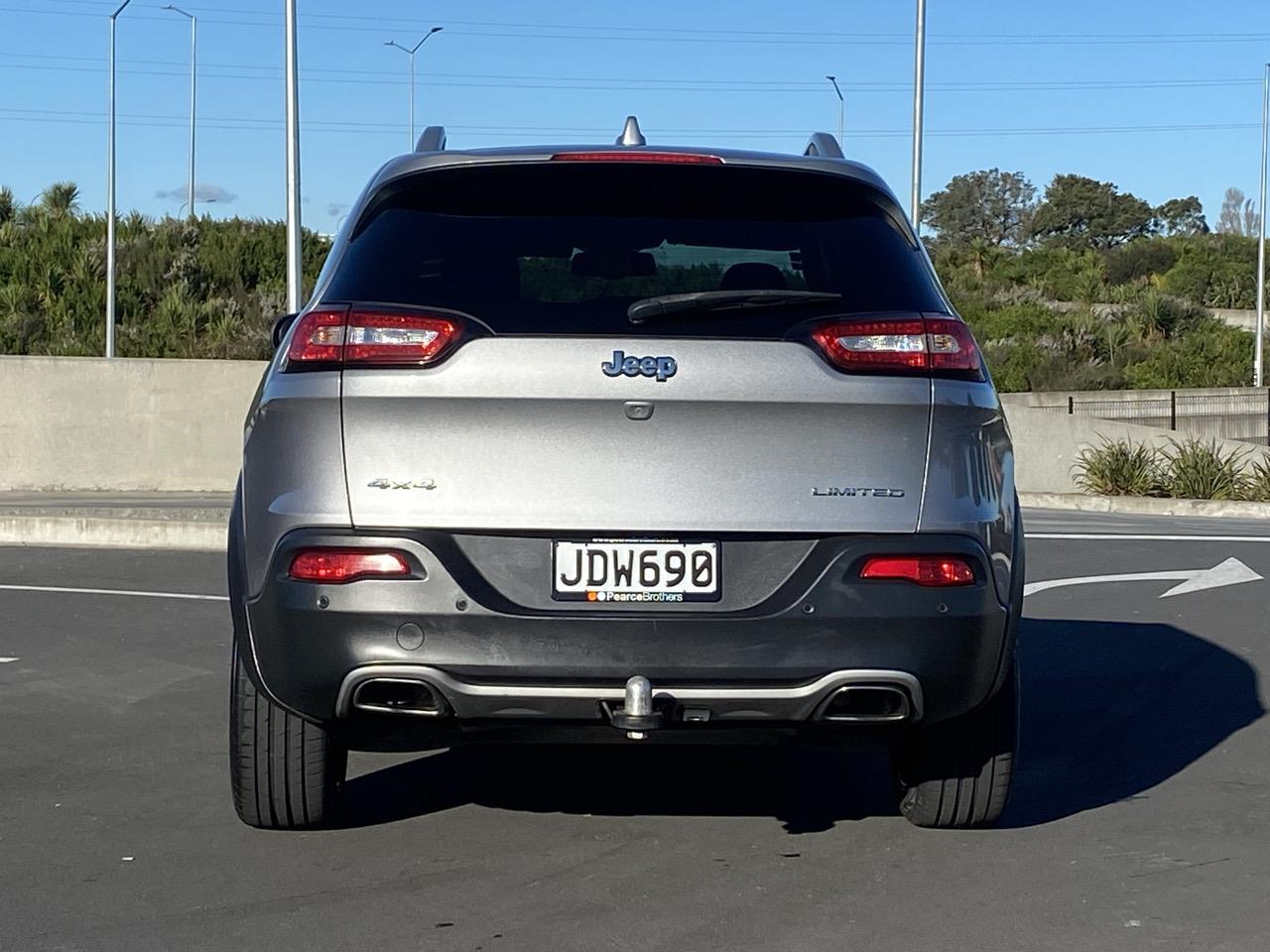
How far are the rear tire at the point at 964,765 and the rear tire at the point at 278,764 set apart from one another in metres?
1.58

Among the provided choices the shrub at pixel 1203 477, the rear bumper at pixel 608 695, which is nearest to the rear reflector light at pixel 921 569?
the rear bumper at pixel 608 695

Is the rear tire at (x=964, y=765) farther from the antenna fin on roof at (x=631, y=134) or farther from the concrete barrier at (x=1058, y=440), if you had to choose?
the concrete barrier at (x=1058, y=440)

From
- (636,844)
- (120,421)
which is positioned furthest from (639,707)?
(120,421)

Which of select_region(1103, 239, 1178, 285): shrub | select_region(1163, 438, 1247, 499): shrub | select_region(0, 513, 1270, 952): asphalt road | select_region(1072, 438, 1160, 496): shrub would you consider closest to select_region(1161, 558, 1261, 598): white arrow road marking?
select_region(0, 513, 1270, 952): asphalt road

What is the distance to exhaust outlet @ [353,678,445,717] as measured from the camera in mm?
4449

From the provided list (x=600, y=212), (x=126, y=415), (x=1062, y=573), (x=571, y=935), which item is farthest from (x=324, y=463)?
(x=126, y=415)

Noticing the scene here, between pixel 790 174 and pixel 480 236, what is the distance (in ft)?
2.70

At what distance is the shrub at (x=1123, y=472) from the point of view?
22266 millimetres

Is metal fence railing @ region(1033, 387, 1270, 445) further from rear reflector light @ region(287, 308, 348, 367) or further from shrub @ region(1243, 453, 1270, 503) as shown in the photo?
rear reflector light @ region(287, 308, 348, 367)

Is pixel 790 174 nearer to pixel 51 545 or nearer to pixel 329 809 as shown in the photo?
pixel 329 809

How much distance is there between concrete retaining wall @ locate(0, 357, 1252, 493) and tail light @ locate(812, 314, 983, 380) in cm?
1794

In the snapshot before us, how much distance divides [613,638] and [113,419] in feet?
60.9

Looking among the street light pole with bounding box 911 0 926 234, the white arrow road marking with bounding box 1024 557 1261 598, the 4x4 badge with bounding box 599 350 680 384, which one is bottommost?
the white arrow road marking with bounding box 1024 557 1261 598

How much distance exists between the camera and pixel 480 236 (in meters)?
4.61
